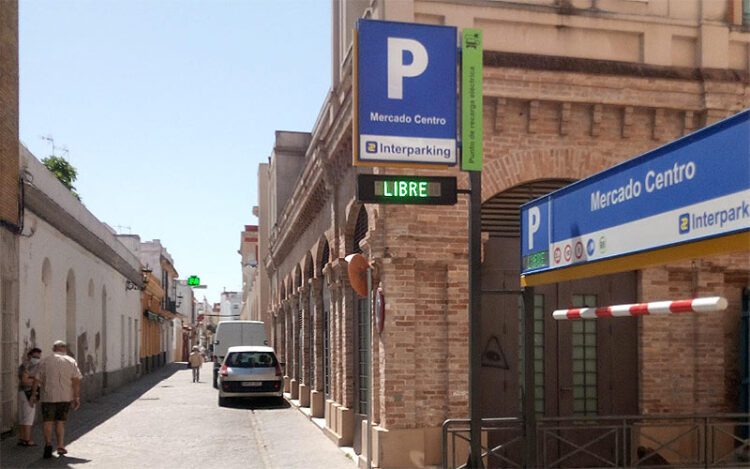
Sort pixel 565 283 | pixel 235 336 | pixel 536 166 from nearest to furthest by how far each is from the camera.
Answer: pixel 536 166, pixel 565 283, pixel 235 336

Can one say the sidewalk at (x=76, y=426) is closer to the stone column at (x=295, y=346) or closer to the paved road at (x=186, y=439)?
the paved road at (x=186, y=439)

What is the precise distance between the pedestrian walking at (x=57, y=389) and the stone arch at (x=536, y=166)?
674 centimetres

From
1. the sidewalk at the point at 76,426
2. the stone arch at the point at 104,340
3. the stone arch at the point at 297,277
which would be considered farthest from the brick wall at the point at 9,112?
the stone arch at the point at 104,340

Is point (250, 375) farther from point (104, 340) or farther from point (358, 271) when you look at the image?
point (358, 271)

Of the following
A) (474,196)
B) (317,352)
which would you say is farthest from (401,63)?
(317,352)

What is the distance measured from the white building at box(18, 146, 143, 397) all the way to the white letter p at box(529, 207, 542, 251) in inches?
421

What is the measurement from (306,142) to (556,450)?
21.8 metres

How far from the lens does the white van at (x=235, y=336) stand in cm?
3077

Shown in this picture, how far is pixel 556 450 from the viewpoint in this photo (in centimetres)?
1112

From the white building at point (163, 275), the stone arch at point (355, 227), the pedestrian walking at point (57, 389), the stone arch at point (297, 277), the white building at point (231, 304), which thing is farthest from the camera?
the white building at point (231, 304)

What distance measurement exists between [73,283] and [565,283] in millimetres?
14437

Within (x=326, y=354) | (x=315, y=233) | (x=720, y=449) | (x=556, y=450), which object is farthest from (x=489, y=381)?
(x=315, y=233)

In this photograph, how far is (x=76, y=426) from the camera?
16.5 meters

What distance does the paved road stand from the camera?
1209 centimetres
